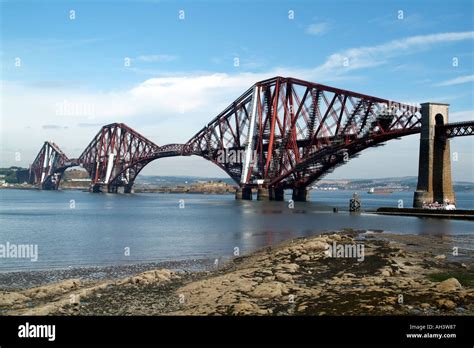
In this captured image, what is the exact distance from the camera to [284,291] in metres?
18.9

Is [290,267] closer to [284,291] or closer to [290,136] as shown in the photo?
[284,291]

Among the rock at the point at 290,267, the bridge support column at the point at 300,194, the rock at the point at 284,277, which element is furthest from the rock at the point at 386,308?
the bridge support column at the point at 300,194

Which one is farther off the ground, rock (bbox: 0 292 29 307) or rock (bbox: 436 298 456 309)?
rock (bbox: 436 298 456 309)

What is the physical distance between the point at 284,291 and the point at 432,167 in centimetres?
5449

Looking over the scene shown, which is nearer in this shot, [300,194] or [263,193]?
[263,193]

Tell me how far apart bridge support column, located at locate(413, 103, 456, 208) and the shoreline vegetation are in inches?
1638

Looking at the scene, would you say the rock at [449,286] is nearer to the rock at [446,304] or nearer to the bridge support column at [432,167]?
the rock at [446,304]

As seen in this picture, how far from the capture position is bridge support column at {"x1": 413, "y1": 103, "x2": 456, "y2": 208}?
220 feet

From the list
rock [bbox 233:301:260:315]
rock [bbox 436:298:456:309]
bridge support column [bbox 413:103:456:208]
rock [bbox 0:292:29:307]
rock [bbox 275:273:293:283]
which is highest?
bridge support column [bbox 413:103:456:208]

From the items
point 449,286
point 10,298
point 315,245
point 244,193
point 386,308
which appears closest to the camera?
point 386,308

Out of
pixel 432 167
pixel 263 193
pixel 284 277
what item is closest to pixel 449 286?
pixel 284 277

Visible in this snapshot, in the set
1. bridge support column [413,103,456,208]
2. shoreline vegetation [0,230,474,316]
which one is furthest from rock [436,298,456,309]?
bridge support column [413,103,456,208]

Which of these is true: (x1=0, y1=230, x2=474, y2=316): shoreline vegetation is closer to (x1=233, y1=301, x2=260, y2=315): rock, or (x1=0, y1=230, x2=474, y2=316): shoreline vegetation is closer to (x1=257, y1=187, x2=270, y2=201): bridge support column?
(x1=233, y1=301, x2=260, y2=315): rock

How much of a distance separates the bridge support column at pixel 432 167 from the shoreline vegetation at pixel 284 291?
1638 inches
